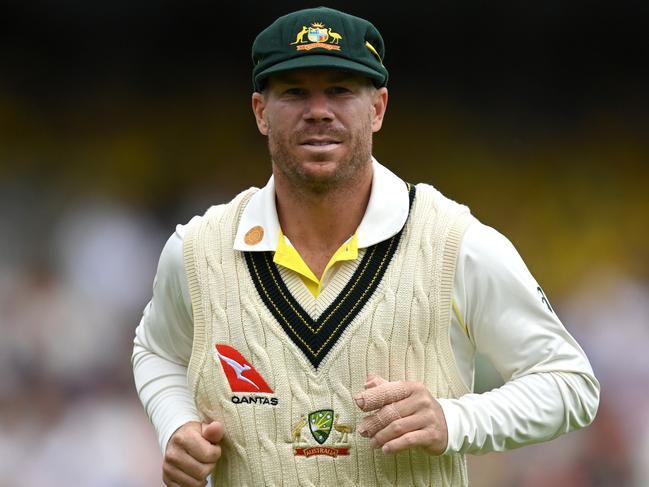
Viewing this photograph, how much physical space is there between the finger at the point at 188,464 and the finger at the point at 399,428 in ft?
1.31

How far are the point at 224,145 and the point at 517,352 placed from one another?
3.12 meters

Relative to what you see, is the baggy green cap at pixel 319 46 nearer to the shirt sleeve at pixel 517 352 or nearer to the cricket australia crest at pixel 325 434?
the shirt sleeve at pixel 517 352

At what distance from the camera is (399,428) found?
247 centimetres

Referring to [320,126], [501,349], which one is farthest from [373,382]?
[320,126]

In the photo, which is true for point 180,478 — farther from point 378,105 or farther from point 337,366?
point 378,105

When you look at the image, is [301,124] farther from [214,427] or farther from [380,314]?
[214,427]

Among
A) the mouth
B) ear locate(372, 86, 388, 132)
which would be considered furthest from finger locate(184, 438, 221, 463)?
ear locate(372, 86, 388, 132)

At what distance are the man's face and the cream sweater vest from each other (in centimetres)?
19

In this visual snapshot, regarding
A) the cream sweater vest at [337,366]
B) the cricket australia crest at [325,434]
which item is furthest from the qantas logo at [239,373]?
the cricket australia crest at [325,434]

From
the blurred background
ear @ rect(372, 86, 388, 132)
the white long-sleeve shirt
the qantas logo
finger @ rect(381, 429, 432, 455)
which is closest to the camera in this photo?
finger @ rect(381, 429, 432, 455)

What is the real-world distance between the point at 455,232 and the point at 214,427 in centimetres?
65

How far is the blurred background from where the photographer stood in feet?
17.5

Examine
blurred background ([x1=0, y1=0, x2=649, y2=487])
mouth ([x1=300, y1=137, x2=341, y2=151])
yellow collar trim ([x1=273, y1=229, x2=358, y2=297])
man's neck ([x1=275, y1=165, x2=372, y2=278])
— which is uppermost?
blurred background ([x1=0, y1=0, x2=649, y2=487])

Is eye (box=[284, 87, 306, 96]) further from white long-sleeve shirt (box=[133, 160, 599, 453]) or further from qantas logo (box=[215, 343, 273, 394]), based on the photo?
qantas logo (box=[215, 343, 273, 394])
